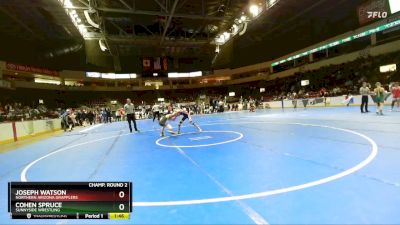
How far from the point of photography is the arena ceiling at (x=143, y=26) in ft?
76.7

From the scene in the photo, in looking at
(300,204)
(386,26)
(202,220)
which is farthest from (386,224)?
(386,26)

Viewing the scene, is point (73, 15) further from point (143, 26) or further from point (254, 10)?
point (254, 10)

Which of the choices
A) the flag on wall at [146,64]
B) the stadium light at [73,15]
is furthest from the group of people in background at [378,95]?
the flag on wall at [146,64]

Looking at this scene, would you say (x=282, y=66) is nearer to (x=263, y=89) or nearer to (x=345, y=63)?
(x=263, y=89)

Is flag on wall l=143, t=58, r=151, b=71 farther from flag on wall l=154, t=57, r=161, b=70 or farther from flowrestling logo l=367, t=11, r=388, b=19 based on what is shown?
flowrestling logo l=367, t=11, r=388, b=19

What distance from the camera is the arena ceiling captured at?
76.7 ft

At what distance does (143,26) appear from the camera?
91.9 ft

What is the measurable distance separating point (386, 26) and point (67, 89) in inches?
1865

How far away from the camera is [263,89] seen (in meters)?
49.5

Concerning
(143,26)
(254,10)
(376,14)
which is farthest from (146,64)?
(376,14)
